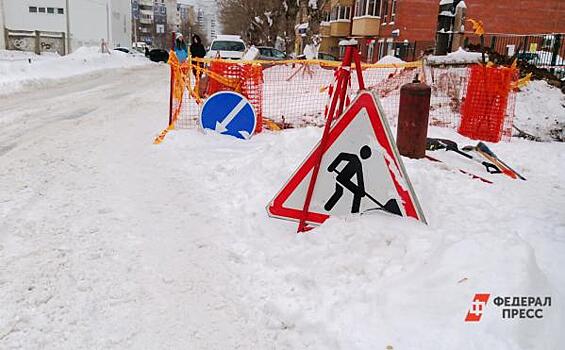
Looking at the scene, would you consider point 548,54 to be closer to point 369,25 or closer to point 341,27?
point 369,25

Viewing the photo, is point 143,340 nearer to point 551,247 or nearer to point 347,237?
point 347,237

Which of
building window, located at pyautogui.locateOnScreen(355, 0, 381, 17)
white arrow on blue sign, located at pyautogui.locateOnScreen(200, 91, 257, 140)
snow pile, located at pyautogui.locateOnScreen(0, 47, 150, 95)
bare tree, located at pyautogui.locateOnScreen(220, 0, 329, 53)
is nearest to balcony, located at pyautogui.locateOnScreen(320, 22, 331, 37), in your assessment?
bare tree, located at pyautogui.locateOnScreen(220, 0, 329, 53)

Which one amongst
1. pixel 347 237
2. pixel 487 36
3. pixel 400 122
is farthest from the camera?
pixel 487 36

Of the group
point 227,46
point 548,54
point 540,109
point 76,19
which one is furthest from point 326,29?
point 540,109

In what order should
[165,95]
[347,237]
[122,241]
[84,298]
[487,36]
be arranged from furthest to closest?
[487,36], [165,95], [122,241], [347,237], [84,298]

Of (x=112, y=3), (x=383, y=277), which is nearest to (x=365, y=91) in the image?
(x=383, y=277)

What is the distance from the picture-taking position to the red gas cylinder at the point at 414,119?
5.80 m

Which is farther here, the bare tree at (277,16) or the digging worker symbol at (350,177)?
the bare tree at (277,16)

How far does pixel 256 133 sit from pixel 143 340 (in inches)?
221

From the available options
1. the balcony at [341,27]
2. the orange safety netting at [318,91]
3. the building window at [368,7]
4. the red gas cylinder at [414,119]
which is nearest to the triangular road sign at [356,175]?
the red gas cylinder at [414,119]

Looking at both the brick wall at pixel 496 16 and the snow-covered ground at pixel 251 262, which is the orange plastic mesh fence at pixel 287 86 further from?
the brick wall at pixel 496 16

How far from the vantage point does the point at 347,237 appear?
358 centimetres

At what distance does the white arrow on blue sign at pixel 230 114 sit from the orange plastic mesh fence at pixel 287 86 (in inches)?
30.3

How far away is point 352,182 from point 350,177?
0.04m
